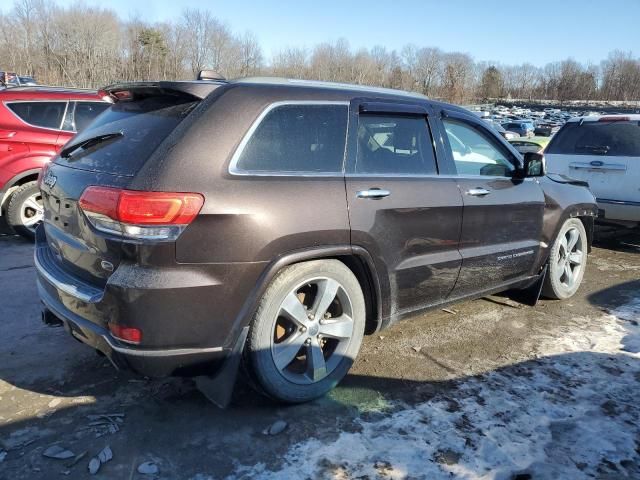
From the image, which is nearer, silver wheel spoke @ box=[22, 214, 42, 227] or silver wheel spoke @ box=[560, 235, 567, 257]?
silver wheel spoke @ box=[560, 235, 567, 257]

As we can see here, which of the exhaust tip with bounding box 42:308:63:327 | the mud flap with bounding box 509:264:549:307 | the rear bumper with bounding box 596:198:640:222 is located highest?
the rear bumper with bounding box 596:198:640:222

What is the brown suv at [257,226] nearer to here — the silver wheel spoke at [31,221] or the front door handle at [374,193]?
the front door handle at [374,193]

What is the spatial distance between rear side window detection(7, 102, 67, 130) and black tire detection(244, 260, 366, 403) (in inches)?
203

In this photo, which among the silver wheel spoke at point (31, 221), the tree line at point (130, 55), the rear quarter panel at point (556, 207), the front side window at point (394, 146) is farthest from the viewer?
the tree line at point (130, 55)

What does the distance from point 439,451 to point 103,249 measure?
76.4 inches

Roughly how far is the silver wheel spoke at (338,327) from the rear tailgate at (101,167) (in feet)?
4.07

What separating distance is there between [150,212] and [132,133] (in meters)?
0.68

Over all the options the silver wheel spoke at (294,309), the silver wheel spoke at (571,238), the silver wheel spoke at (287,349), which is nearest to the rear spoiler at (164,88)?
the silver wheel spoke at (294,309)

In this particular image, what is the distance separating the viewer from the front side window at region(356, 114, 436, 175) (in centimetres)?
338

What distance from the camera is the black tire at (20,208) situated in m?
6.55

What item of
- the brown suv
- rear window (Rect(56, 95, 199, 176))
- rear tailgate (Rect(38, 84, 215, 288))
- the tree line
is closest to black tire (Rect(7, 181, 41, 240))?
the brown suv

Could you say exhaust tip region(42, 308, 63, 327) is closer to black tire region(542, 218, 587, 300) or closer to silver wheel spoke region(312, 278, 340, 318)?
silver wheel spoke region(312, 278, 340, 318)

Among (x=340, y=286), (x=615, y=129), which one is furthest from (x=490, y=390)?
(x=615, y=129)

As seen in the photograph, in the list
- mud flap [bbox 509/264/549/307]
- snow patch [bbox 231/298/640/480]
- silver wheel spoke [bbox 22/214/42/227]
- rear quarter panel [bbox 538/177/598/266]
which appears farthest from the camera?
silver wheel spoke [bbox 22/214/42/227]
